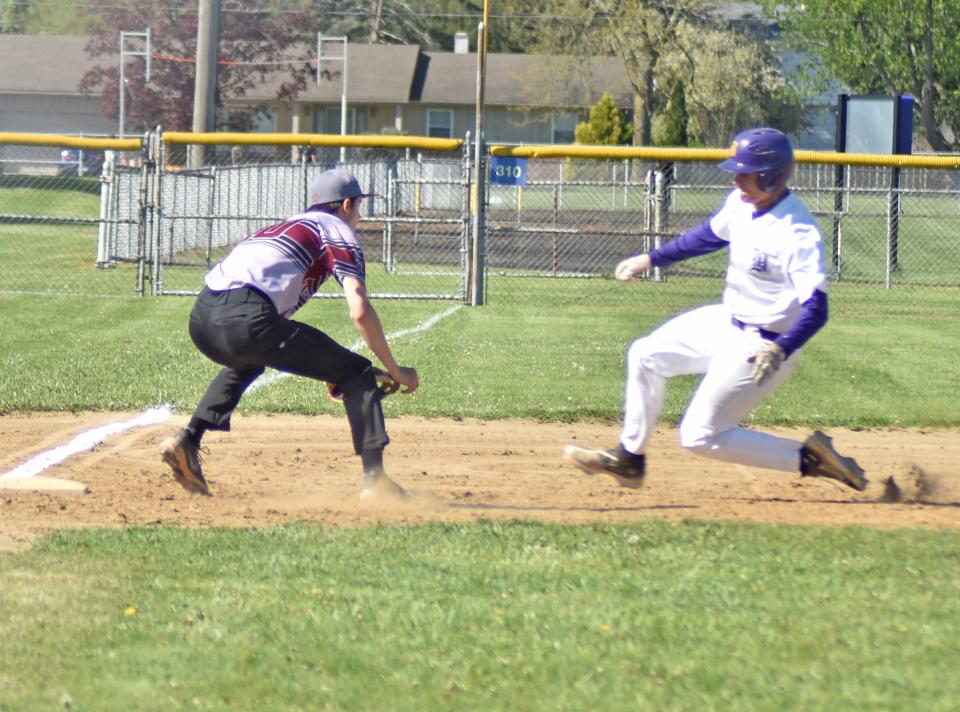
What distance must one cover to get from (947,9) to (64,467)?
35.2 m

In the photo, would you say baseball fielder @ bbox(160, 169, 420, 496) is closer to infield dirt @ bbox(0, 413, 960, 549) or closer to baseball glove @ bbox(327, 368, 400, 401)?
baseball glove @ bbox(327, 368, 400, 401)

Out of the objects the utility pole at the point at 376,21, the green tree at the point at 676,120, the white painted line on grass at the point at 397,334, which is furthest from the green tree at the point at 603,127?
the white painted line on grass at the point at 397,334

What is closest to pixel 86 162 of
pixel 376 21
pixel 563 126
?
pixel 563 126

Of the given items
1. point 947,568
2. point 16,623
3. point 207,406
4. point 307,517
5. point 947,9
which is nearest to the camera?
point 16,623

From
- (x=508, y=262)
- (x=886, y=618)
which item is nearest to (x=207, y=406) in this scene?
(x=886, y=618)

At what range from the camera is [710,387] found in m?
6.25

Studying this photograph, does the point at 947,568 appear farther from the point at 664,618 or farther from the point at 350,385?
the point at 350,385

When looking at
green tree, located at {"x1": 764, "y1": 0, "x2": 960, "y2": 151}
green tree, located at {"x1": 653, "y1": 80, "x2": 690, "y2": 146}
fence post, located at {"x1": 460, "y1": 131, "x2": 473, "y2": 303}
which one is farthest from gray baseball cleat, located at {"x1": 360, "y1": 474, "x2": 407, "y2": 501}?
green tree, located at {"x1": 653, "y1": 80, "x2": 690, "y2": 146}

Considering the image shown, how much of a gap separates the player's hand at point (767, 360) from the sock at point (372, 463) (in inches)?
74.1

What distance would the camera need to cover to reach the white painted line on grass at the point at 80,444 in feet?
23.8

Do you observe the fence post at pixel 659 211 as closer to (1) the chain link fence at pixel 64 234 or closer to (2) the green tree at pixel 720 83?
(1) the chain link fence at pixel 64 234

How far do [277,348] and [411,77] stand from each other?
4775 centimetres

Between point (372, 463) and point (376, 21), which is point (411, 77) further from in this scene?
point (372, 463)

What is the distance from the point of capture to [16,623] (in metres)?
4.53
